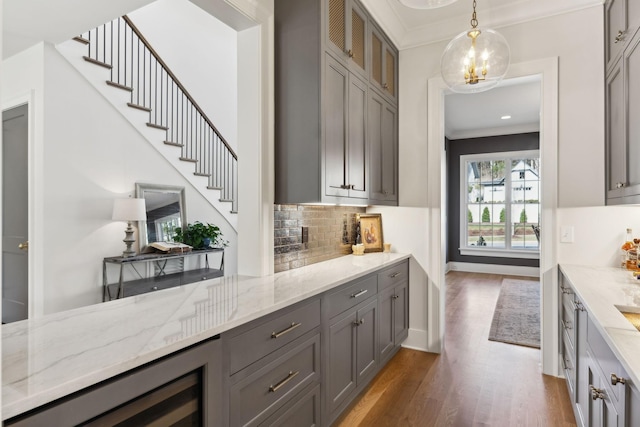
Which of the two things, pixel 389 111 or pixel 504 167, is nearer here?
pixel 389 111

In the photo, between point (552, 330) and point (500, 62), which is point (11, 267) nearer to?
point (500, 62)

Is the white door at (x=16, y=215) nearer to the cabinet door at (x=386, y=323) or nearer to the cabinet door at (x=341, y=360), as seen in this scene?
the cabinet door at (x=341, y=360)

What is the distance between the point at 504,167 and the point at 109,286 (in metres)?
7.35

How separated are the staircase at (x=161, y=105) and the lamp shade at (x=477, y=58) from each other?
3.65m

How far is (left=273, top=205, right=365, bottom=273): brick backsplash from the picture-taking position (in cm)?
255

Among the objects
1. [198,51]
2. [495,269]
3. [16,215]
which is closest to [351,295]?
[16,215]

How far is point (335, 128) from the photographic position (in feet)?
8.05

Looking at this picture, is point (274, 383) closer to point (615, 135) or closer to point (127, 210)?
point (615, 135)

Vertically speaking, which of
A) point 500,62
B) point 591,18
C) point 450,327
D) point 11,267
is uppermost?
point 591,18

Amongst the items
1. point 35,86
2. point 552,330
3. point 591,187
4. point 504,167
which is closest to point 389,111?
point 591,187

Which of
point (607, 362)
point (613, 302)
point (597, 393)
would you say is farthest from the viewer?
point (613, 302)

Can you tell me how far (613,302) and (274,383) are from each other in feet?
5.44

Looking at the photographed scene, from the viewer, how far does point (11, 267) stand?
12.8ft

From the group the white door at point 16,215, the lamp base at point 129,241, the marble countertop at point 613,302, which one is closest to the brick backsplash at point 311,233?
the marble countertop at point 613,302
